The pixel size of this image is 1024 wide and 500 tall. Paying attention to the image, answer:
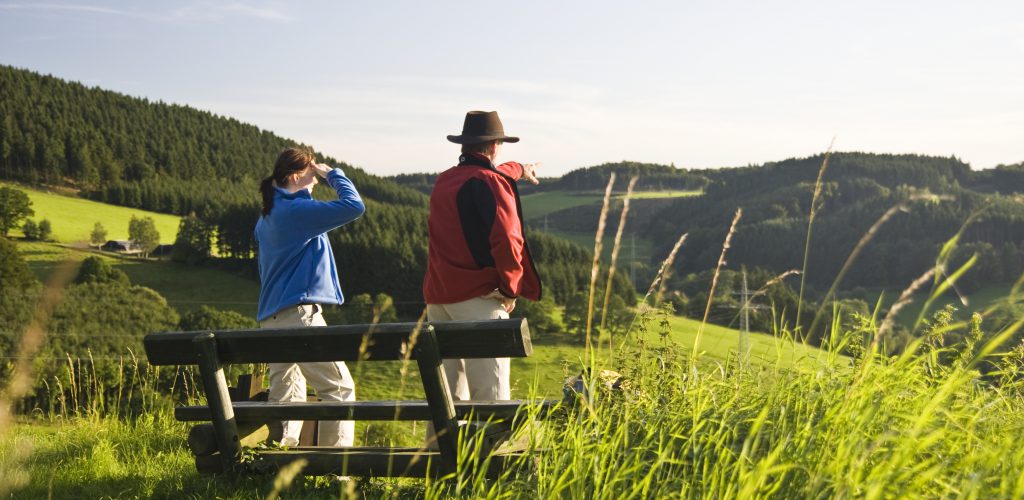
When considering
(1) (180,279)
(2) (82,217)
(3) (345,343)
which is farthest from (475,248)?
(2) (82,217)

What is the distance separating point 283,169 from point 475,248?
4.20 ft

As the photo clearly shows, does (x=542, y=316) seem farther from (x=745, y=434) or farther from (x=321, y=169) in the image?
(x=745, y=434)

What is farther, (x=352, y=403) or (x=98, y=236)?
(x=98, y=236)

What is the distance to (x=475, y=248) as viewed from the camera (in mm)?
4816

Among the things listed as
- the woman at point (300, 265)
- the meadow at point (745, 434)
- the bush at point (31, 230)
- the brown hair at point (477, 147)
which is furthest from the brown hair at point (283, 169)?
the bush at point (31, 230)

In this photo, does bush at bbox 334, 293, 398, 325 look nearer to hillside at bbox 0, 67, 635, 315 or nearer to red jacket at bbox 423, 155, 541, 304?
hillside at bbox 0, 67, 635, 315

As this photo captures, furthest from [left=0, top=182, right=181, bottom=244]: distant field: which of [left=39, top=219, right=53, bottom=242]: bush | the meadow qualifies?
the meadow

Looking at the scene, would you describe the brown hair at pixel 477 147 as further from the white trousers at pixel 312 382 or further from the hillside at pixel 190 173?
the hillside at pixel 190 173

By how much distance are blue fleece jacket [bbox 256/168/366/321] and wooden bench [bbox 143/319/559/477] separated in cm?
94

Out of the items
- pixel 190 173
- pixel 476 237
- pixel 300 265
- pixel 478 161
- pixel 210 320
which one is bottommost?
pixel 210 320

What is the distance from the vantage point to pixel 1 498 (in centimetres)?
387

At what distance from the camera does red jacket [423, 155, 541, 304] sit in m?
4.71

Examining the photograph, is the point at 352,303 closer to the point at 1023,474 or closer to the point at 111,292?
the point at 111,292

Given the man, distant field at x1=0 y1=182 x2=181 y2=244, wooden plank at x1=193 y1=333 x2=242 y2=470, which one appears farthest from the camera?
distant field at x1=0 y1=182 x2=181 y2=244
